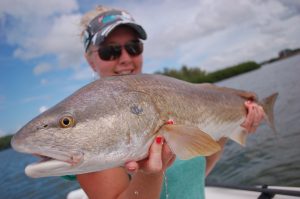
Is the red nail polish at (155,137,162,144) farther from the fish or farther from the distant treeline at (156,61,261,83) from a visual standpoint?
the distant treeline at (156,61,261,83)

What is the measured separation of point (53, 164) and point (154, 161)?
67 cm

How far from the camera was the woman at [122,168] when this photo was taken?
218cm

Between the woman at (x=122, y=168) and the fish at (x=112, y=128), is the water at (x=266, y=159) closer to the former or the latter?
the woman at (x=122, y=168)

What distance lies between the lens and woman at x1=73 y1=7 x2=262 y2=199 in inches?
85.7

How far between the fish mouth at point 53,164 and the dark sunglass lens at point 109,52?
1.53 metres

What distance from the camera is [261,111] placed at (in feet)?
13.1

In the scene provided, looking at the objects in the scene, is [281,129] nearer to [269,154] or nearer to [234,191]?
[269,154]

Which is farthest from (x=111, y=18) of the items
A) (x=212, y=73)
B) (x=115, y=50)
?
(x=212, y=73)

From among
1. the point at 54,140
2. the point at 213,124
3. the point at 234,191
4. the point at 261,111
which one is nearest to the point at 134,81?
the point at 54,140

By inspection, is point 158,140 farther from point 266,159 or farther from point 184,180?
point 266,159

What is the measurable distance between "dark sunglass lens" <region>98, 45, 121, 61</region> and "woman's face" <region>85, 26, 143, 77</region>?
3 cm

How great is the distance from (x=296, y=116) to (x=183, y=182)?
1317 centimetres

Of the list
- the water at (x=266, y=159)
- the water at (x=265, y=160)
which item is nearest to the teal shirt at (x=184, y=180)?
the water at (x=266, y=159)

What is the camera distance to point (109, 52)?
3129mm
